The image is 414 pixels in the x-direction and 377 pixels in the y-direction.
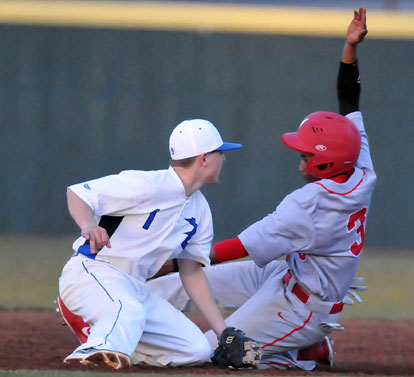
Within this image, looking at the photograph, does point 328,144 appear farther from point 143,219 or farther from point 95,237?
point 95,237

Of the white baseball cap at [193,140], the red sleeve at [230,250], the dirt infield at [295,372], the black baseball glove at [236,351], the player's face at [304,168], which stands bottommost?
the dirt infield at [295,372]

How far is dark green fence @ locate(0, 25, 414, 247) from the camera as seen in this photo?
1215 cm

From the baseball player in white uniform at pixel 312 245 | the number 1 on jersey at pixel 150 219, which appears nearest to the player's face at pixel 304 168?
the baseball player in white uniform at pixel 312 245

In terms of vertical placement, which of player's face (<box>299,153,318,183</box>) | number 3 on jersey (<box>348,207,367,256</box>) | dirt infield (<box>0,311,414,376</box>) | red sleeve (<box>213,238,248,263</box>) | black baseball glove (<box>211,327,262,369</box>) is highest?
player's face (<box>299,153,318,183</box>)

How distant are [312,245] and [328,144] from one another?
0.53m

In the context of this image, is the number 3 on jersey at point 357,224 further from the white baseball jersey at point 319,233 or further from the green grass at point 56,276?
the green grass at point 56,276

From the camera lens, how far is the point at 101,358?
3.68 meters

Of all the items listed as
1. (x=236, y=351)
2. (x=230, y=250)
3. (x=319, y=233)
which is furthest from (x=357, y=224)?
(x=236, y=351)

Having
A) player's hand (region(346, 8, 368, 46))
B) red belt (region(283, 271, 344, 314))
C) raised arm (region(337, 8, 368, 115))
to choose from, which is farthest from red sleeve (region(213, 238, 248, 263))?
player's hand (region(346, 8, 368, 46))

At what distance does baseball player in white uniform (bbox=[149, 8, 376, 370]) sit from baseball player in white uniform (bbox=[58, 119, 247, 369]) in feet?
0.79

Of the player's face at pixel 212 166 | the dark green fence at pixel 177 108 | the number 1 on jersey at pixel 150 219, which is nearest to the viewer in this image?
the number 1 on jersey at pixel 150 219

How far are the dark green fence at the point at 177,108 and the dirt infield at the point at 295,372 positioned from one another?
18.5 ft

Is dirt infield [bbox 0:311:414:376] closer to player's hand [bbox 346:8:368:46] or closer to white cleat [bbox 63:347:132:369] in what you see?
white cleat [bbox 63:347:132:369]

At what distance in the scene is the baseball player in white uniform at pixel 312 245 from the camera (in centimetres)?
424
